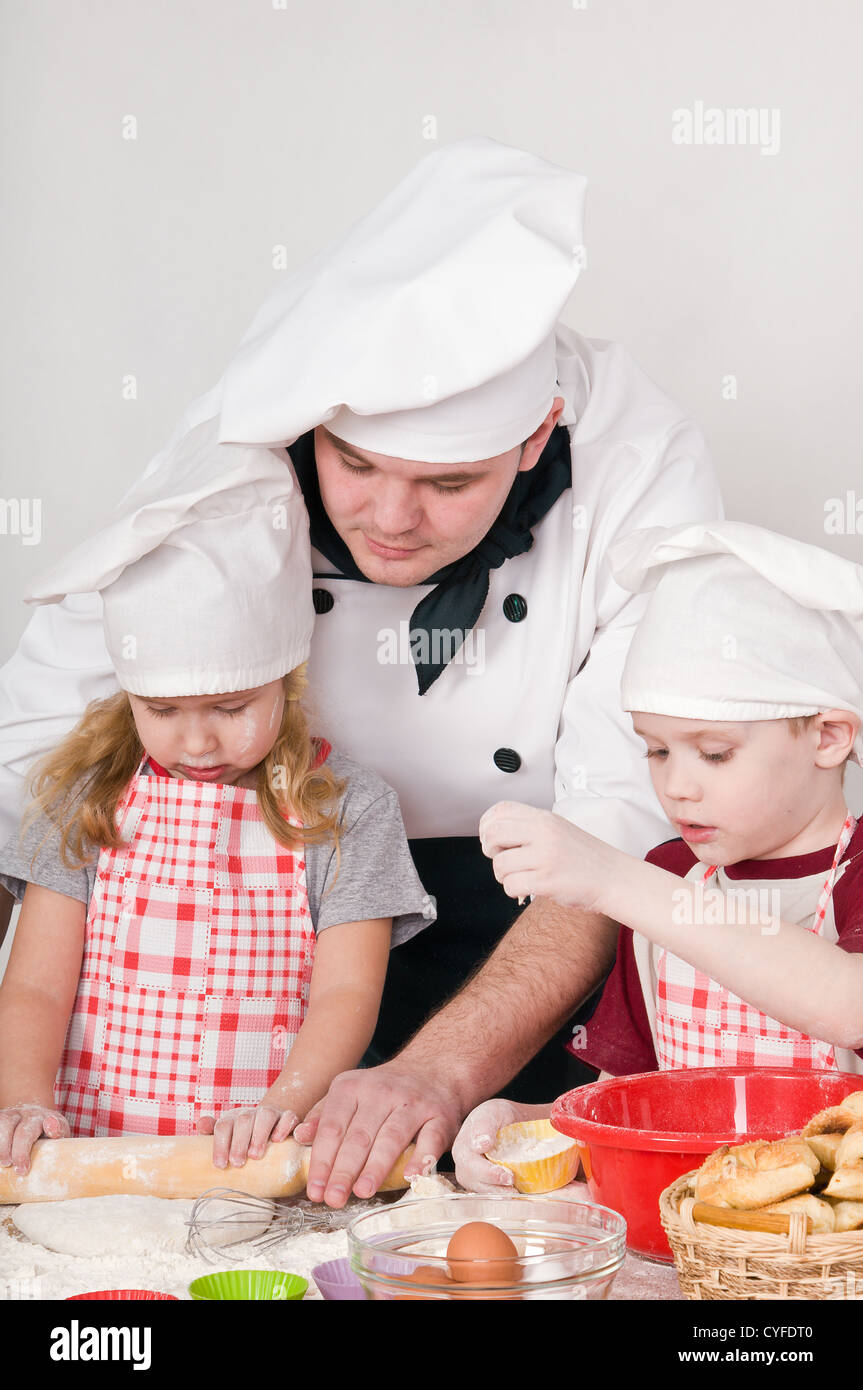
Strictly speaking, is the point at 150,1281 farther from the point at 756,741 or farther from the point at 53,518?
the point at 53,518

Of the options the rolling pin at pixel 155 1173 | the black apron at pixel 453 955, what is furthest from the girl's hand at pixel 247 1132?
the black apron at pixel 453 955

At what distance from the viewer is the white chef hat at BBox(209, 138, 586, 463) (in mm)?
1328

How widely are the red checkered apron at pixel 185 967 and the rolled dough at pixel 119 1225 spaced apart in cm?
42

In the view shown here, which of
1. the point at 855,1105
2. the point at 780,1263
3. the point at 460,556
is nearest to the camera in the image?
the point at 780,1263

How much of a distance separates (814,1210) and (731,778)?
57 centimetres

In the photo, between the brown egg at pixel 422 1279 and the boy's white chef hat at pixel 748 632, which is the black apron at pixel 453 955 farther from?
the brown egg at pixel 422 1279

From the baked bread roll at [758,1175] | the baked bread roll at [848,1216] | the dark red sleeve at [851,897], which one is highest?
the dark red sleeve at [851,897]

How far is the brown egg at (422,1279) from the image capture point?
680 mm

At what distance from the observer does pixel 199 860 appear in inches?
59.9

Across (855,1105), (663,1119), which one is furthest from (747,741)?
(855,1105)

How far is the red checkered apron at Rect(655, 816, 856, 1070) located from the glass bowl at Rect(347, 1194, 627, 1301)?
0.46 m

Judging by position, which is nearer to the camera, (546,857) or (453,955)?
(546,857)

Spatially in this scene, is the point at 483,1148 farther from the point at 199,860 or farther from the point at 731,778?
the point at 199,860

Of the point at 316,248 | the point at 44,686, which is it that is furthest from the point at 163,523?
the point at 316,248
